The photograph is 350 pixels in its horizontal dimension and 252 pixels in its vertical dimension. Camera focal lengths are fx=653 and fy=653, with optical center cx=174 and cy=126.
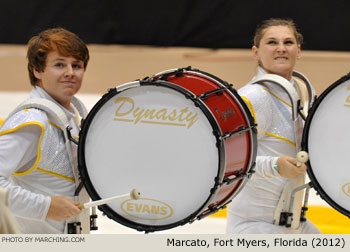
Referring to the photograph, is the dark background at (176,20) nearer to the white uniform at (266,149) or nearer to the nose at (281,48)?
the nose at (281,48)

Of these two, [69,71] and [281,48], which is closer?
[69,71]

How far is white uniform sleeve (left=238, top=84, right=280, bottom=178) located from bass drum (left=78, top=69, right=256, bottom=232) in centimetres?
20

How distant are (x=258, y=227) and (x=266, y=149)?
13.7 inches

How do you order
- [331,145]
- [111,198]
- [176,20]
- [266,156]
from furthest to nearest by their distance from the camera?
[176,20] < [266,156] < [331,145] < [111,198]

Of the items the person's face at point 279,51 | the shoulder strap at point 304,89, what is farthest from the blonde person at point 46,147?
the shoulder strap at point 304,89

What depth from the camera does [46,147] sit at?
2469 mm

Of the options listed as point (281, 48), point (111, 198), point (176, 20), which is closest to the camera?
point (111, 198)

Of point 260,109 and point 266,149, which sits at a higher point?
point 260,109

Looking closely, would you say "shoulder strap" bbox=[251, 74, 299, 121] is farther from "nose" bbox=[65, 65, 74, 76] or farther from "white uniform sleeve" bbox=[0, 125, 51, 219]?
"white uniform sleeve" bbox=[0, 125, 51, 219]

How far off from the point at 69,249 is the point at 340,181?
1.15 meters

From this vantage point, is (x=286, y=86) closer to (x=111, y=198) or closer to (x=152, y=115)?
(x=152, y=115)

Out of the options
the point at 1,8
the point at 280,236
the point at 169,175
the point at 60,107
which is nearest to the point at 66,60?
the point at 60,107

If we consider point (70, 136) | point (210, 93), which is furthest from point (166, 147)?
point (70, 136)

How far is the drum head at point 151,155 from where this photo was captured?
2.41m
